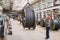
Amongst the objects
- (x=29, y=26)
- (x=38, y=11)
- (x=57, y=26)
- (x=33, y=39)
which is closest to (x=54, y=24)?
(x=57, y=26)

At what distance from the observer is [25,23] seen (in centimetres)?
2411

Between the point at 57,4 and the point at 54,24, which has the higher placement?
the point at 57,4

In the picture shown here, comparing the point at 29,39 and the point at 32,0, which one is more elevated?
the point at 32,0

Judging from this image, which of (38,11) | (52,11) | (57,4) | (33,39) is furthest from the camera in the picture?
(38,11)

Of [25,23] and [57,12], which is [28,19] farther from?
[57,12]

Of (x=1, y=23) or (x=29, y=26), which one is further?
(x=29, y=26)

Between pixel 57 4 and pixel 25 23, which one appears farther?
pixel 57 4

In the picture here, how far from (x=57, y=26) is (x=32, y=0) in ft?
75.1

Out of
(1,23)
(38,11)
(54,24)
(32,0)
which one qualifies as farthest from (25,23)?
(32,0)

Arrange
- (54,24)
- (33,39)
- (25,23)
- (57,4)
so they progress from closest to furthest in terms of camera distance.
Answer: (33,39) < (54,24) < (25,23) < (57,4)

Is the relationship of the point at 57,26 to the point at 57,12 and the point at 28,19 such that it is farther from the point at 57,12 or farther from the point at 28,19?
the point at 57,12

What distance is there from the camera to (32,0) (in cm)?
4441

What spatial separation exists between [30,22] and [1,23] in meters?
8.91

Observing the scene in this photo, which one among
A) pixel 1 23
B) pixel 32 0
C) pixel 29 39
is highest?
pixel 32 0
